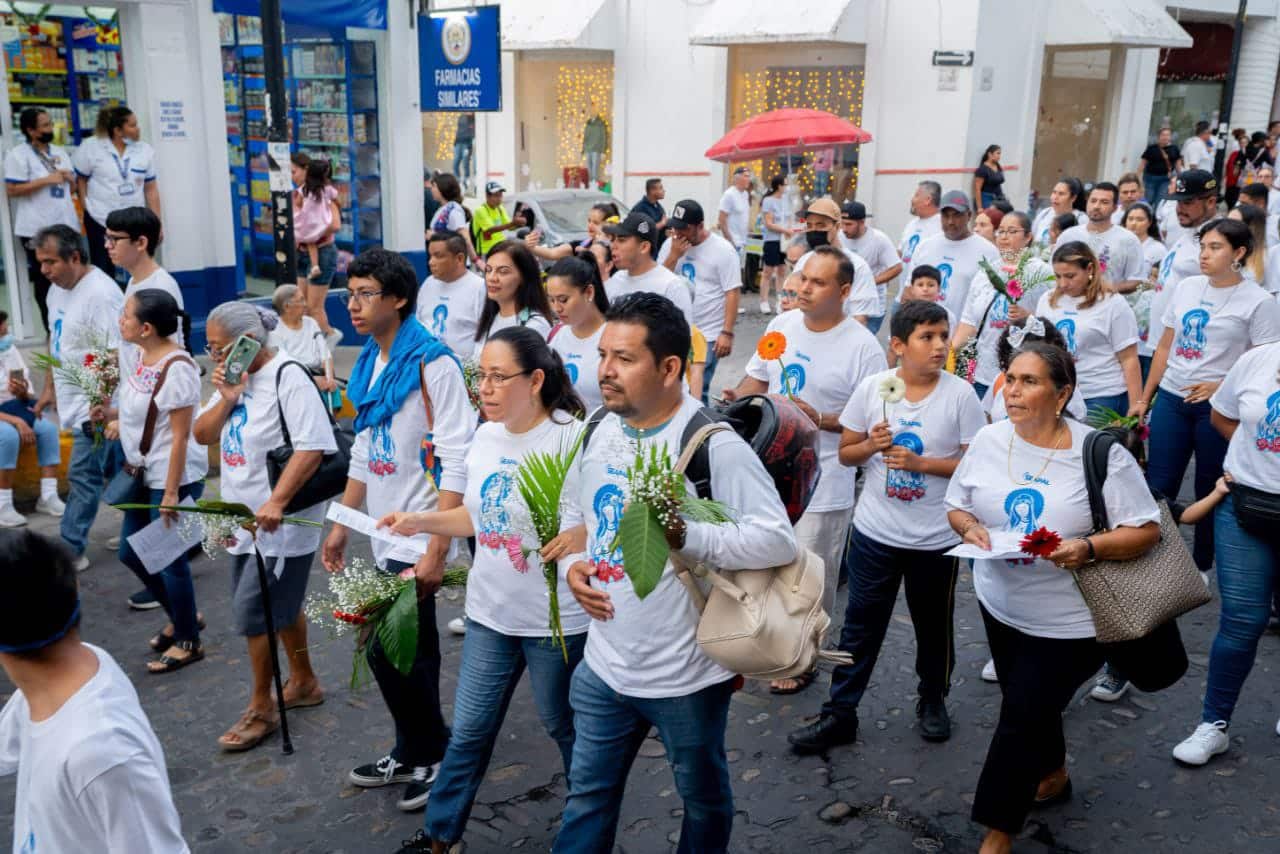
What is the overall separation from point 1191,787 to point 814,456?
2457mm

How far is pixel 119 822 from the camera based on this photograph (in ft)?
7.41

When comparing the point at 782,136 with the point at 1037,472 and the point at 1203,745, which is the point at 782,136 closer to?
the point at 1203,745

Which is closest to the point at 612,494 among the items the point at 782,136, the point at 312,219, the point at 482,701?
the point at 482,701

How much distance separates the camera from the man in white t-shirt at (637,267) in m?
7.34

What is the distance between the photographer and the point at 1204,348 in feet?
21.1

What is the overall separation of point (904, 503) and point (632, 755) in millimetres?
1800

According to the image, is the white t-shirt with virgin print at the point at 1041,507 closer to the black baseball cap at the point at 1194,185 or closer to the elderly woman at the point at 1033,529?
the elderly woman at the point at 1033,529

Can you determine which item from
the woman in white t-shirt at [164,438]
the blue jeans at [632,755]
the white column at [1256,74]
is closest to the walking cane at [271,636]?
the woman in white t-shirt at [164,438]

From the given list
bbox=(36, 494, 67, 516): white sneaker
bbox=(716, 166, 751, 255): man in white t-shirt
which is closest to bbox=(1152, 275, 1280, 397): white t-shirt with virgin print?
bbox=(36, 494, 67, 516): white sneaker

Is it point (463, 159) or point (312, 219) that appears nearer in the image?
point (312, 219)

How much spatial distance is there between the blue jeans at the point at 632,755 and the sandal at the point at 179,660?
9.77 ft

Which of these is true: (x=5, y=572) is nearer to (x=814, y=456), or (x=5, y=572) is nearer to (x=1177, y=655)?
(x=814, y=456)

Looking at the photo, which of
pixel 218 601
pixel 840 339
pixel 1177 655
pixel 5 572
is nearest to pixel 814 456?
pixel 1177 655

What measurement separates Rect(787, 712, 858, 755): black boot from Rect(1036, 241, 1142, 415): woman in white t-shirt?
254cm
